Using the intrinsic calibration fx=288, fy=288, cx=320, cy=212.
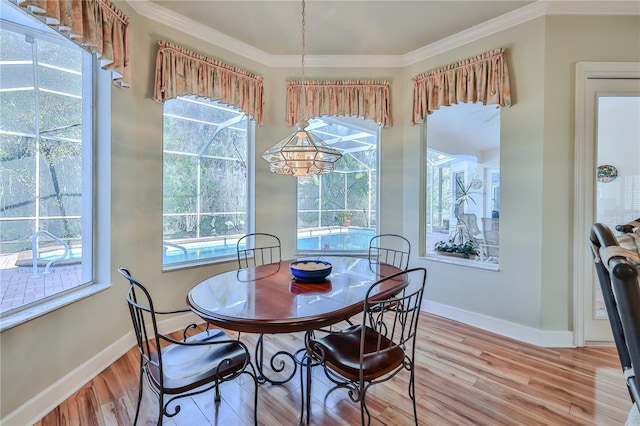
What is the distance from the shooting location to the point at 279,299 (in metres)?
1.64

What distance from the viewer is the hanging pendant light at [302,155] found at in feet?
5.98

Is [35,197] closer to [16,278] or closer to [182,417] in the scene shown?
[16,278]

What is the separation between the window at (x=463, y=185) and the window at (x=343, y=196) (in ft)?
2.30

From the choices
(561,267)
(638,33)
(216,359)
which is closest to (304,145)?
(216,359)

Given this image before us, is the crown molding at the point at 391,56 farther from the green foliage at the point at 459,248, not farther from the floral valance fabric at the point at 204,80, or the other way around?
the green foliage at the point at 459,248

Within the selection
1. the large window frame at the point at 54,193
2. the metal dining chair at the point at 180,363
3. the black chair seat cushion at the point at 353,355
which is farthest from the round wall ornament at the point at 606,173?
the large window frame at the point at 54,193

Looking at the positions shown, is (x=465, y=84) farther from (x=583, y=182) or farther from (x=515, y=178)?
(x=583, y=182)

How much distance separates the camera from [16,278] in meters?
1.77

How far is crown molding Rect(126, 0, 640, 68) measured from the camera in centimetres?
246

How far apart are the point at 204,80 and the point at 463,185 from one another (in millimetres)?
2947

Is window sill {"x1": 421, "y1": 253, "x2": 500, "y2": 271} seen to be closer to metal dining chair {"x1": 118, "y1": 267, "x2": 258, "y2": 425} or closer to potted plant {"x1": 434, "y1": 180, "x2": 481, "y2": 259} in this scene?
potted plant {"x1": 434, "y1": 180, "x2": 481, "y2": 259}

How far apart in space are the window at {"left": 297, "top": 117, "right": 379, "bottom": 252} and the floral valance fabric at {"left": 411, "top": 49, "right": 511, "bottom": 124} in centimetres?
66

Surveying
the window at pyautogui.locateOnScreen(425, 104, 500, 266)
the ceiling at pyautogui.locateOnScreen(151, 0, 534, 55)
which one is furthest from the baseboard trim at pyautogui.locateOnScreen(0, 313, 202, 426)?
the window at pyautogui.locateOnScreen(425, 104, 500, 266)

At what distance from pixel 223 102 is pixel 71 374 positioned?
2559mm
